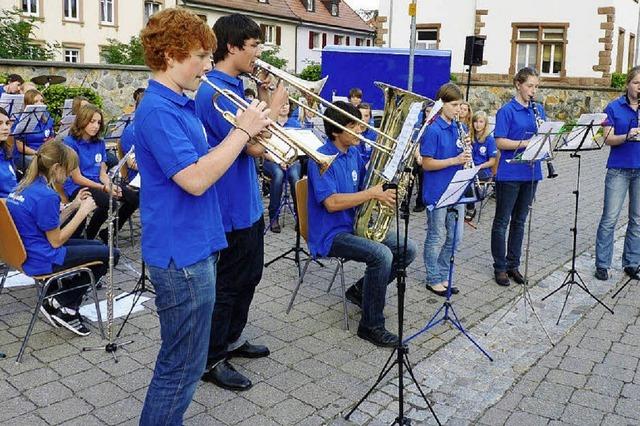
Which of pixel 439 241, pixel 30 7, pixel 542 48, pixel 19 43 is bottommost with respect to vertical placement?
pixel 439 241

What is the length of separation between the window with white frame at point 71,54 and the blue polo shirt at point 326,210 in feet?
93.6

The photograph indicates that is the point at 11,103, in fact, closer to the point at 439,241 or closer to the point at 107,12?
the point at 439,241

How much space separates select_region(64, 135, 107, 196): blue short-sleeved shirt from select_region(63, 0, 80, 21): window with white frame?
2661 cm

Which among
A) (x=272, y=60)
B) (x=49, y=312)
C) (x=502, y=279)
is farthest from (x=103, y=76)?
(x=272, y=60)

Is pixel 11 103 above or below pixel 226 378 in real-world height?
above

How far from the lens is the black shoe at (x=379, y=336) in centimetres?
475

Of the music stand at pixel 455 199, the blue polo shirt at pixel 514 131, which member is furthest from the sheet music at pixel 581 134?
the music stand at pixel 455 199

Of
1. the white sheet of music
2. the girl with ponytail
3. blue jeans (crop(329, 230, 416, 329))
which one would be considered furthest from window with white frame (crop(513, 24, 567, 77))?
the girl with ponytail

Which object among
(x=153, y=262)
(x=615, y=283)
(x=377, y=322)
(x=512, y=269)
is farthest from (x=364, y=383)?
(x=615, y=283)

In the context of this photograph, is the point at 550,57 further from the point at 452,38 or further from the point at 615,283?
the point at 615,283

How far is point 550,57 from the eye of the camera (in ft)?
82.5

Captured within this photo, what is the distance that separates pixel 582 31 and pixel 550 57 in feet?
4.73

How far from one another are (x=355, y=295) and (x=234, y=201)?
207 cm

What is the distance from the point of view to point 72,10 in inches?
1207
